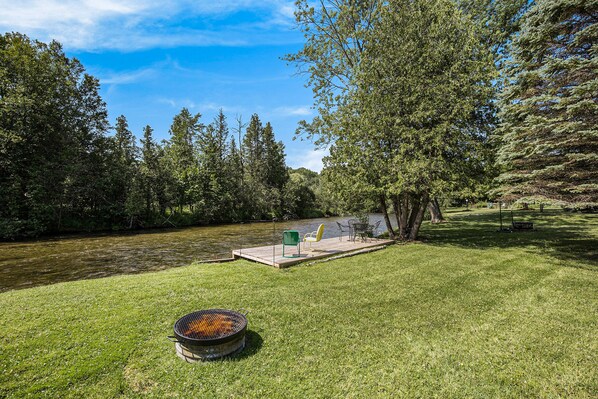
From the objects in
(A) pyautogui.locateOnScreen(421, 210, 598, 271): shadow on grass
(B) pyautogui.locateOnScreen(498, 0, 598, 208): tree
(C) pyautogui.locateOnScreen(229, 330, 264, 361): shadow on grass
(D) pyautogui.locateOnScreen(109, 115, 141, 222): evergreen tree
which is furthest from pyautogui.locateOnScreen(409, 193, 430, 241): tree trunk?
(D) pyautogui.locateOnScreen(109, 115, 141, 222): evergreen tree

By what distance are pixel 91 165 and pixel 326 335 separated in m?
30.6

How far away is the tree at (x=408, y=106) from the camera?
34.7 ft

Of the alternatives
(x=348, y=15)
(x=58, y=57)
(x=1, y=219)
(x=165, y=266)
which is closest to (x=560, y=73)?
(x=348, y=15)

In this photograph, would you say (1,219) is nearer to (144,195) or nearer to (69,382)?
(144,195)

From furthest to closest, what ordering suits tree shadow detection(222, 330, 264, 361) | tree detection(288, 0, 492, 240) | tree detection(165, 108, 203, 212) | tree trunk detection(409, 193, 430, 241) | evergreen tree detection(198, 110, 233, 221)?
evergreen tree detection(198, 110, 233, 221) < tree detection(165, 108, 203, 212) < tree trunk detection(409, 193, 430, 241) < tree detection(288, 0, 492, 240) < tree shadow detection(222, 330, 264, 361)

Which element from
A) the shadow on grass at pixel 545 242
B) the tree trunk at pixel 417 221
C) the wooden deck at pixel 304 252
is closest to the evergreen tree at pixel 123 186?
the wooden deck at pixel 304 252

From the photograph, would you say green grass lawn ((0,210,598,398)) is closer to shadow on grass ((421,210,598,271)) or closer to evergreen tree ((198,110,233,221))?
shadow on grass ((421,210,598,271))

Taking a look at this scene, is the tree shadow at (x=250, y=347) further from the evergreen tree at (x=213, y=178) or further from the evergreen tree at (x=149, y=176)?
the evergreen tree at (x=213, y=178)

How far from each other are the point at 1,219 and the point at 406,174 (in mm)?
26871

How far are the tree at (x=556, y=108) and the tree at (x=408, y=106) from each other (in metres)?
1.84

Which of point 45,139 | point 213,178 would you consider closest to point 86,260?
point 45,139

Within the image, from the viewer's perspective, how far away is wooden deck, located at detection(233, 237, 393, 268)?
871 centimetres

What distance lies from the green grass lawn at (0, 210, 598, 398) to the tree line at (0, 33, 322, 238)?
21918 millimetres

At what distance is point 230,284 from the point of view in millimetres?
6613
